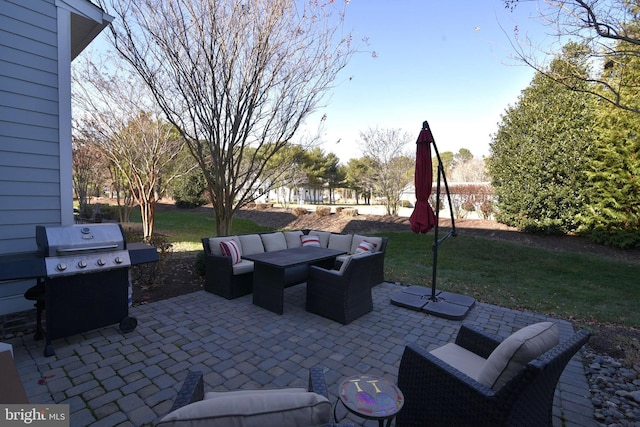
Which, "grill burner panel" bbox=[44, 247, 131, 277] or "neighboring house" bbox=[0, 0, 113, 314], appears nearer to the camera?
"grill burner panel" bbox=[44, 247, 131, 277]

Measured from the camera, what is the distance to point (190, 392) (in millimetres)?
1437

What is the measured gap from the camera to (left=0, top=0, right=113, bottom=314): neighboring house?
3283 millimetres

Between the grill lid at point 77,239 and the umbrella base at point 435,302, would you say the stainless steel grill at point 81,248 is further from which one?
the umbrella base at point 435,302

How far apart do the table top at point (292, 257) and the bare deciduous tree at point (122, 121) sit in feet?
14.3

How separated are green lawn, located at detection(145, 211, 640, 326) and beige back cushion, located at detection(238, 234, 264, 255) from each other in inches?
109

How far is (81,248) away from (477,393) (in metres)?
3.64

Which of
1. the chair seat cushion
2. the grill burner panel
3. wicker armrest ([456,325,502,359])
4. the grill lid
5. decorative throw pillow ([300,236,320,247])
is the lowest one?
the chair seat cushion

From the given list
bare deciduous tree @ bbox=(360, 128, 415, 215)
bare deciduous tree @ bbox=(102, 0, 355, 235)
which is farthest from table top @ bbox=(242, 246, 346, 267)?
bare deciduous tree @ bbox=(360, 128, 415, 215)

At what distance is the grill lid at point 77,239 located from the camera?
2905mm

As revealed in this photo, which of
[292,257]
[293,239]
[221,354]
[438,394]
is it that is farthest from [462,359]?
[293,239]

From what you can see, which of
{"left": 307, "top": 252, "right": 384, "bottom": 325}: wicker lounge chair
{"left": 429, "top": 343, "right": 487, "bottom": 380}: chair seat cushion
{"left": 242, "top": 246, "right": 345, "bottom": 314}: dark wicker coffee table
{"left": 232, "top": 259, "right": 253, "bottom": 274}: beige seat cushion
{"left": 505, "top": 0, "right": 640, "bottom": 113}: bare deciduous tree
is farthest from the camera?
{"left": 232, "top": 259, "right": 253, "bottom": 274}: beige seat cushion

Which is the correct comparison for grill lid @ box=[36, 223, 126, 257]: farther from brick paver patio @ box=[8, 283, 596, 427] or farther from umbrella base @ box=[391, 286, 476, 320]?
umbrella base @ box=[391, 286, 476, 320]

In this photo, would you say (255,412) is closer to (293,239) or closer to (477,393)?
(477,393)

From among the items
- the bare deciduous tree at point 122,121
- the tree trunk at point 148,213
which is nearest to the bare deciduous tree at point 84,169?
the bare deciduous tree at point 122,121
